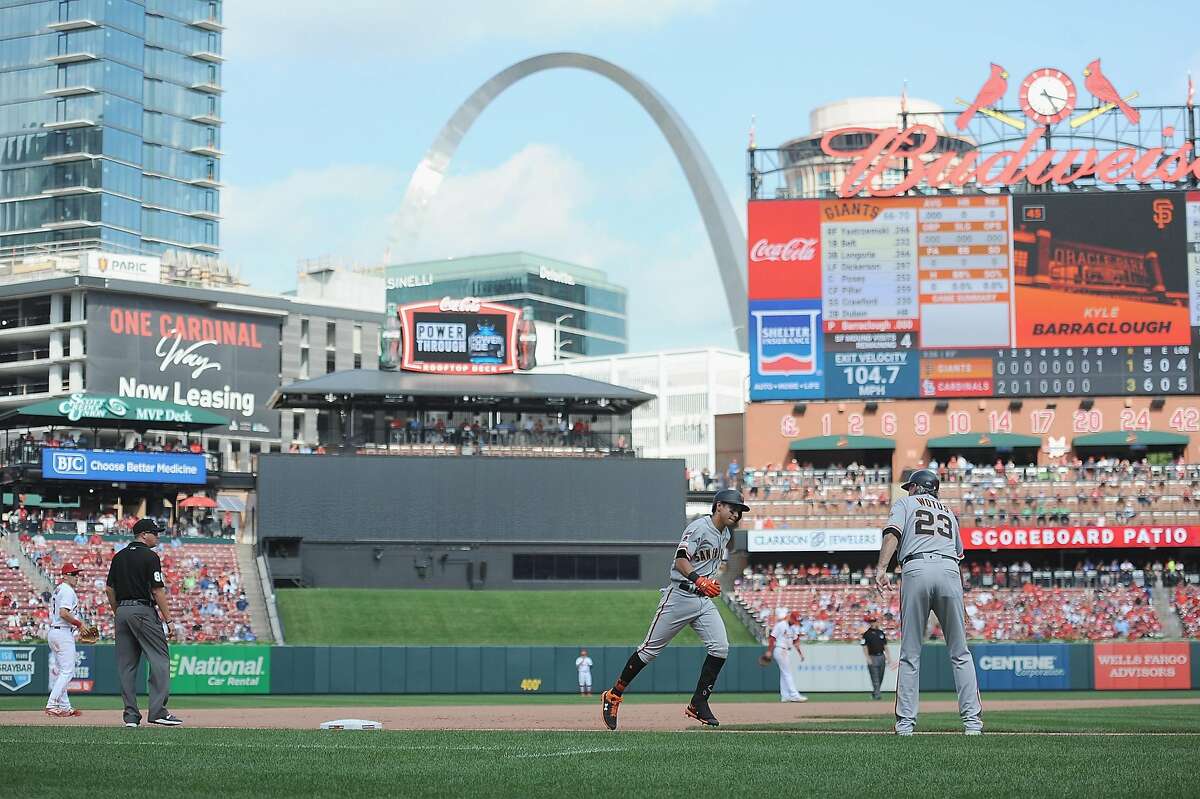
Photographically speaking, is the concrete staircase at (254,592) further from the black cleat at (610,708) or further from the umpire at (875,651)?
the black cleat at (610,708)

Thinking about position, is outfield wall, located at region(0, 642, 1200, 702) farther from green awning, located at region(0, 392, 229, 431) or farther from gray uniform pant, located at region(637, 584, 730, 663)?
gray uniform pant, located at region(637, 584, 730, 663)

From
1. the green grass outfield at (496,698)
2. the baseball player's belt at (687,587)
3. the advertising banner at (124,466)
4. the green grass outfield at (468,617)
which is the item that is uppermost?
the advertising banner at (124,466)

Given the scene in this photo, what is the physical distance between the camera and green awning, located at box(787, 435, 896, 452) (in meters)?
51.3

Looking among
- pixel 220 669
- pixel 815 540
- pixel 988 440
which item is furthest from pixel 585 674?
pixel 988 440

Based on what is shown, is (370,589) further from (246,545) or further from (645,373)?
(645,373)

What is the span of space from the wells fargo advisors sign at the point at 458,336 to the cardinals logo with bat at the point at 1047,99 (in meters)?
16.6

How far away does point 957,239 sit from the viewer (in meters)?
49.5

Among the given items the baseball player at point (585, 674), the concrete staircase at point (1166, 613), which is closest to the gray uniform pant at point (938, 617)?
the baseball player at point (585, 674)

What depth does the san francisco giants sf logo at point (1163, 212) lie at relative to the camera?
161 feet

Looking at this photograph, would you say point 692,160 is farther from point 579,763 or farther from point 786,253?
point 579,763

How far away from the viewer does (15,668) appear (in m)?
31.9

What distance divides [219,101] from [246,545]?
6989 cm

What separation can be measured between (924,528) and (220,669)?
24710mm

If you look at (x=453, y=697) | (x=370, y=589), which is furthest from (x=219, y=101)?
(x=453, y=697)
